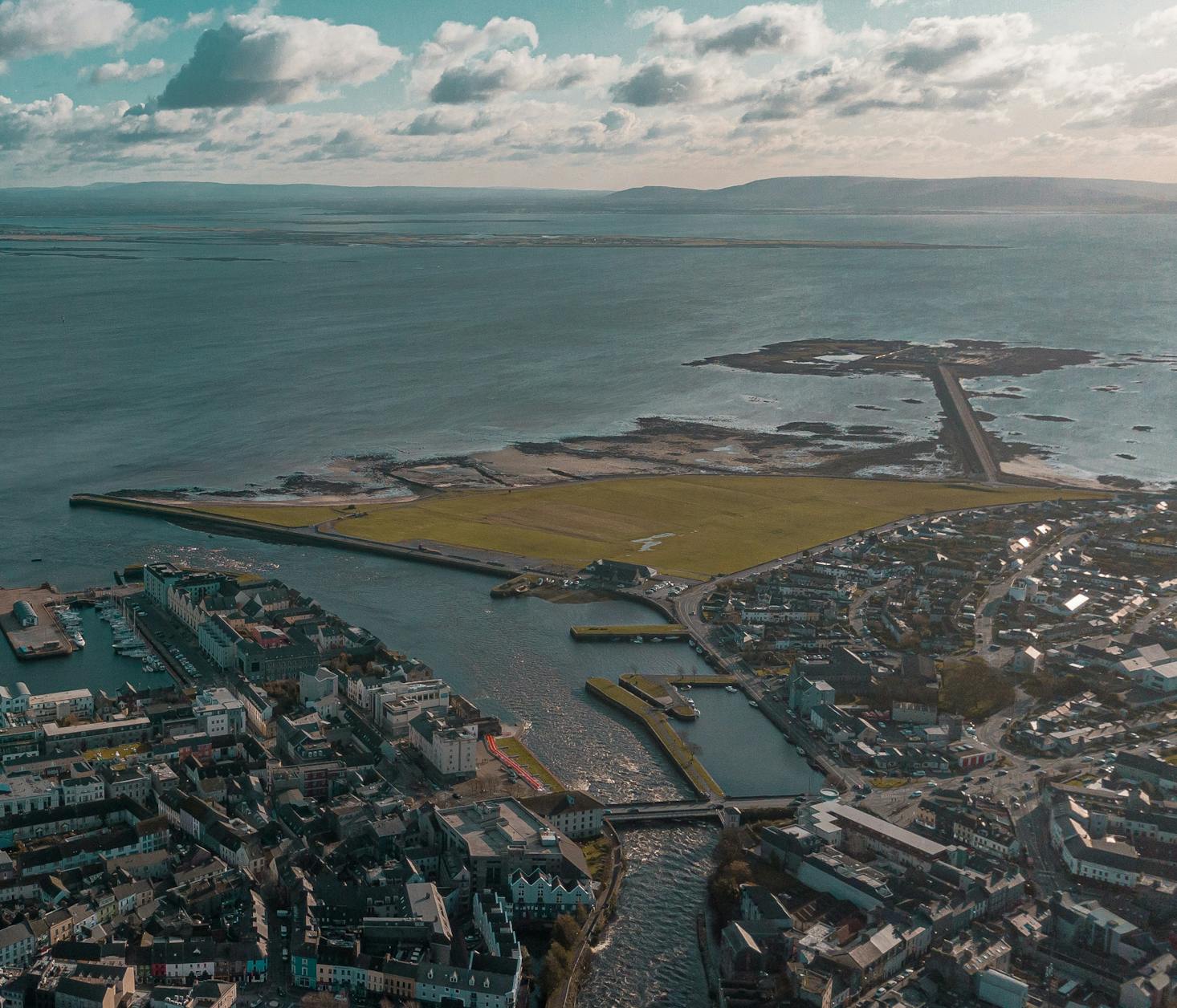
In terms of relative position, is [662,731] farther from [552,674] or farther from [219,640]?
[219,640]

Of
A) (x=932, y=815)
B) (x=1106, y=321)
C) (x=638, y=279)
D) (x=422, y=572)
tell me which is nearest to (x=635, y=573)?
(x=422, y=572)

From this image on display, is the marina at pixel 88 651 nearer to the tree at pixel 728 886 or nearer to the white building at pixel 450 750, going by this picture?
the white building at pixel 450 750

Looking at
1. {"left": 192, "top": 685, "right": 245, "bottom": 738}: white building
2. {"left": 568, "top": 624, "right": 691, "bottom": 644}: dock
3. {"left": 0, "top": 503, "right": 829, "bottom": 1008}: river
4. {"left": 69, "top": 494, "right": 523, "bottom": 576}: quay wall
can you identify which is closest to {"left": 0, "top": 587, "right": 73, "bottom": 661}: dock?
{"left": 0, "top": 503, "right": 829, "bottom": 1008}: river

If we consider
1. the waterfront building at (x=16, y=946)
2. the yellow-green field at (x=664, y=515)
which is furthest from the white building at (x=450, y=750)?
the yellow-green field at (x=664, y=515)

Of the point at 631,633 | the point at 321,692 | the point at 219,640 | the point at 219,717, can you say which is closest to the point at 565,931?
the point at 219,717

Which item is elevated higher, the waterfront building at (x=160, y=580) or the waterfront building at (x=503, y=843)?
the waterfront building at (x=160, y=580)

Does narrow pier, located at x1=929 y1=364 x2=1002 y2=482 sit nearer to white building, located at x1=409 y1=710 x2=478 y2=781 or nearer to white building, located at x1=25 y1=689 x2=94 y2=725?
white building, located at x1=409 y1=710 x2=478 y2=781
